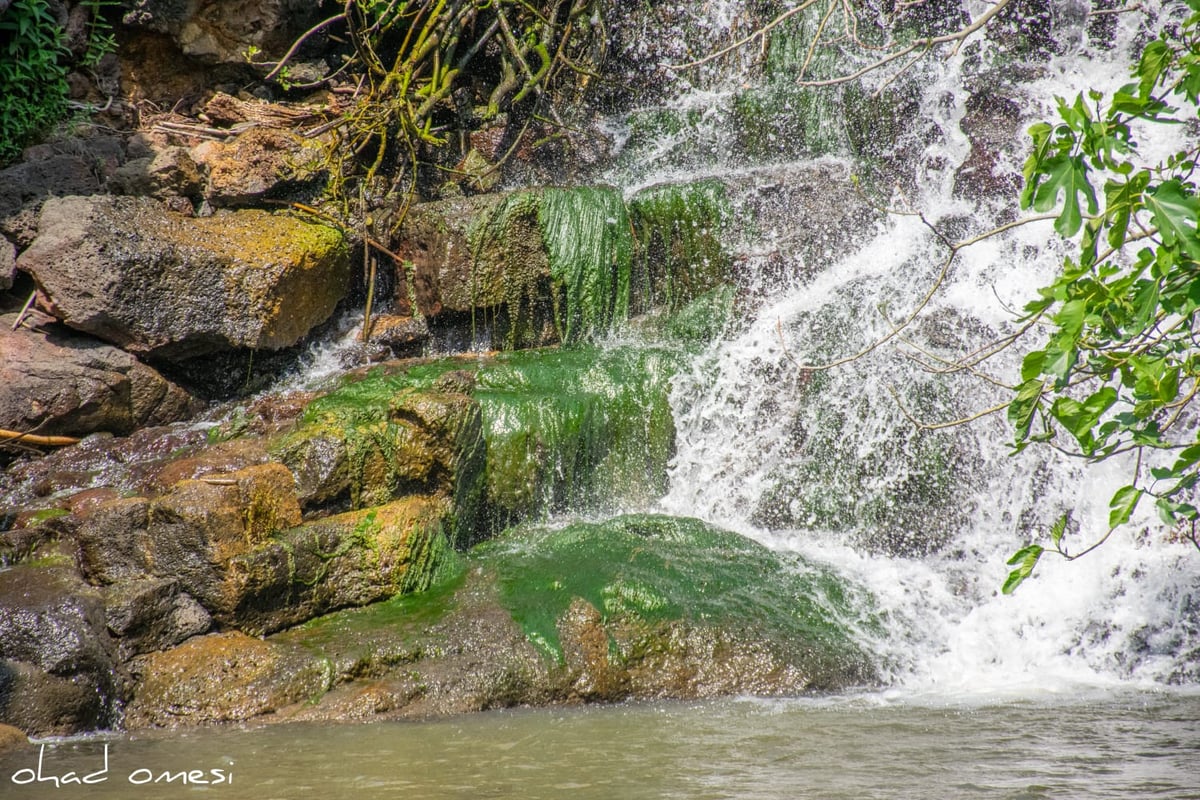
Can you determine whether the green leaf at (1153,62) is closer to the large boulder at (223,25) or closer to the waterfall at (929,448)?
the waterfall at (929,448)

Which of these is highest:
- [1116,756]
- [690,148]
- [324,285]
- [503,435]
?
[690,148]

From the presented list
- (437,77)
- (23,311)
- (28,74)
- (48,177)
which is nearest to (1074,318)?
(23,311)

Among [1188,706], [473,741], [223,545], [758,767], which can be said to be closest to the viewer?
[758,767]

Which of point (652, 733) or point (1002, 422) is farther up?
point (1002, 422)

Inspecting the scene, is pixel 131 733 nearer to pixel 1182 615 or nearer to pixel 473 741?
pixel 473 741

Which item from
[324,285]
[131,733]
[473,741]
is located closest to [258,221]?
[324,285]

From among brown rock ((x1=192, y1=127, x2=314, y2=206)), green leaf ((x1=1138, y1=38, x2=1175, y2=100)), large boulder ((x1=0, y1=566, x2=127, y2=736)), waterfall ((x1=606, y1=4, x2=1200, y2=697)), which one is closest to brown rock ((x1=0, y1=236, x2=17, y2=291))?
brown rock ((x1=192, y1=127, x2=314, y2=206))

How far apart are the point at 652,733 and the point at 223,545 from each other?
98.8 inches

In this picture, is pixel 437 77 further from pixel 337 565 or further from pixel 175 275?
pixel 337 565

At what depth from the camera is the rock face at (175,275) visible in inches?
289

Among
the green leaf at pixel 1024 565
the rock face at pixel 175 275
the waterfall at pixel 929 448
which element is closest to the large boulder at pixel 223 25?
the rock face at pixel 175 275

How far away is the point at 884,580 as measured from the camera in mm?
6184

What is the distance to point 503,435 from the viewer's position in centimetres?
691

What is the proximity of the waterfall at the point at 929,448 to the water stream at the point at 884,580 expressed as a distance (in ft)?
0.06
